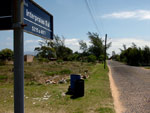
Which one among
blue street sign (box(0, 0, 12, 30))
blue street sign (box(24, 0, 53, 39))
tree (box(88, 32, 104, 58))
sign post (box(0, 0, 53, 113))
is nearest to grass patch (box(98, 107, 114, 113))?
blue street sign (box(24, 0, 53, 39))

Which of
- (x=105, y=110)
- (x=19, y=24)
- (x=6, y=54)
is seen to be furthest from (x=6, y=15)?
(x=6, y=54)

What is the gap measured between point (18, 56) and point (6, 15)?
65 centimetres

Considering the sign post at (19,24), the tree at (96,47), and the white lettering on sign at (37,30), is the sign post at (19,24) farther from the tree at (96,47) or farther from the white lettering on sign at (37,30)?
the tree at (96,47)

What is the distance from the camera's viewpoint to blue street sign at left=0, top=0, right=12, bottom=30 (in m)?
2.51

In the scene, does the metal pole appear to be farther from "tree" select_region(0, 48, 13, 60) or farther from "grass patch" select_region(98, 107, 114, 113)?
"tree" select_region(0, 48, 13, 60)

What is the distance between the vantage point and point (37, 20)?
9.16 ft

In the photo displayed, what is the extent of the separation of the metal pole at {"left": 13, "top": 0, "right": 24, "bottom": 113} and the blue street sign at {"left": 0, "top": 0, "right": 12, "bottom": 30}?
0.50ft

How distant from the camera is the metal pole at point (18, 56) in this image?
7.76 ft

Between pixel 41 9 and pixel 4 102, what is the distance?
576 cm

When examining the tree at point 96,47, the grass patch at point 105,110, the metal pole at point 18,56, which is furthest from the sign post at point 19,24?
the tree at point 96,47

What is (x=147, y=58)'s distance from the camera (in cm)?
4775

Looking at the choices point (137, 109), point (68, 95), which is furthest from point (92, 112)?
point (68, 95)

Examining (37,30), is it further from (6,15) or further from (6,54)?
(6,54)

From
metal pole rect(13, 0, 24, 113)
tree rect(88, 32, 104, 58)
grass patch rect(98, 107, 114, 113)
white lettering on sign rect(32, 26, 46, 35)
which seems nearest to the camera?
metal pole rect(13, 0, 24, 113)
